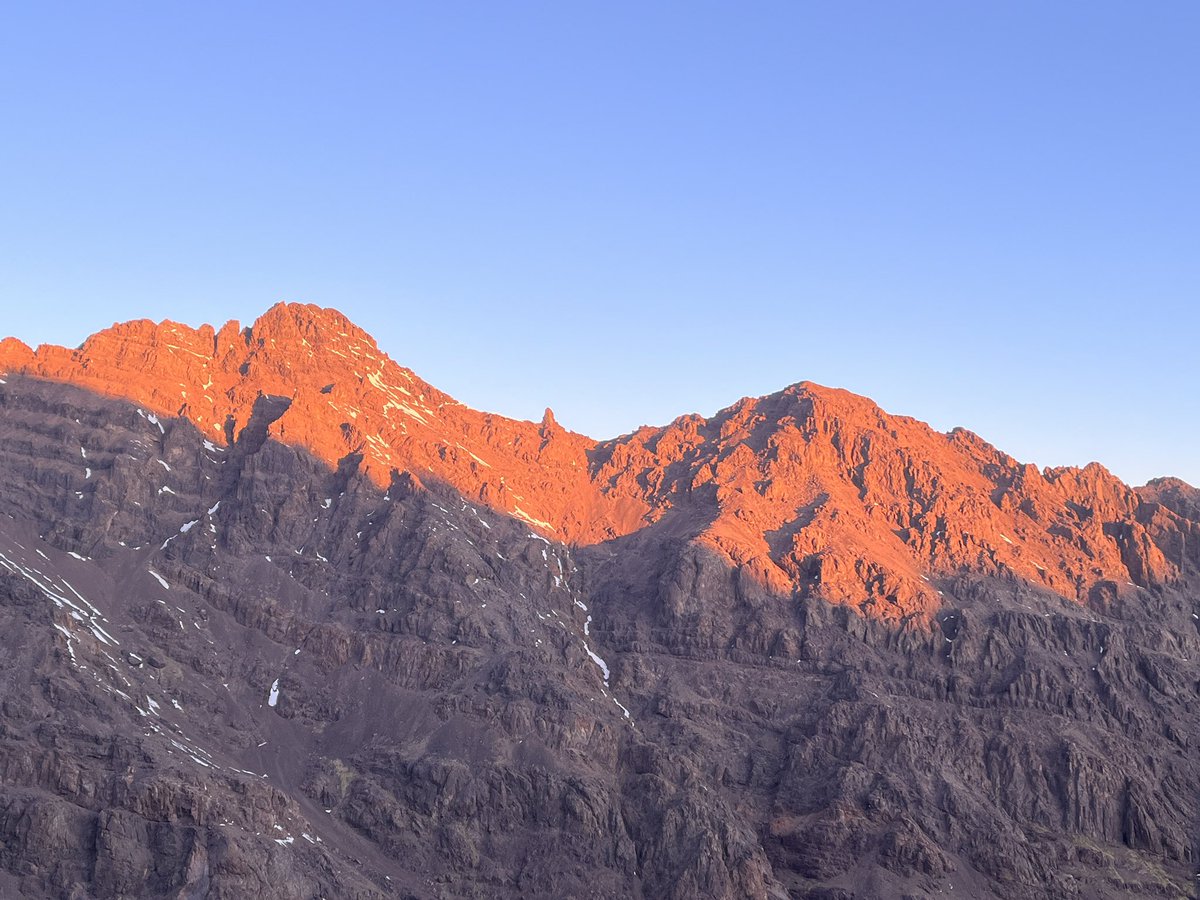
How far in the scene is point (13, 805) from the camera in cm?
19938

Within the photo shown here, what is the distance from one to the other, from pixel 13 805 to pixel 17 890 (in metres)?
13.3

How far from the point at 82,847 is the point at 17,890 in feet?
35.5

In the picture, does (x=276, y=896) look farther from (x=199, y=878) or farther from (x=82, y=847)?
(x=82, y=847)

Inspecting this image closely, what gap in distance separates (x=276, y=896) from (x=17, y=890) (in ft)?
115

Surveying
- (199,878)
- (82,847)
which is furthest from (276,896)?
(82,847)

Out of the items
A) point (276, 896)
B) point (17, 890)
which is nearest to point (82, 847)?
point (17, 890)

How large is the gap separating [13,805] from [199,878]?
95.9 feet

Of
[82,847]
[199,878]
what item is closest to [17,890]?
[82,847]

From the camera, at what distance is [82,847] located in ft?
655

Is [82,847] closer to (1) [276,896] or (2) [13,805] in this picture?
(2) [13,805]

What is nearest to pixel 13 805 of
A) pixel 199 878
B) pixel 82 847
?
pixel 82 847

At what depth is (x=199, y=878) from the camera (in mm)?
197500

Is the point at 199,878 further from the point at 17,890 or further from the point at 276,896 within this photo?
the point at 17,890

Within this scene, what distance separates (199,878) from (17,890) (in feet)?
79.4
